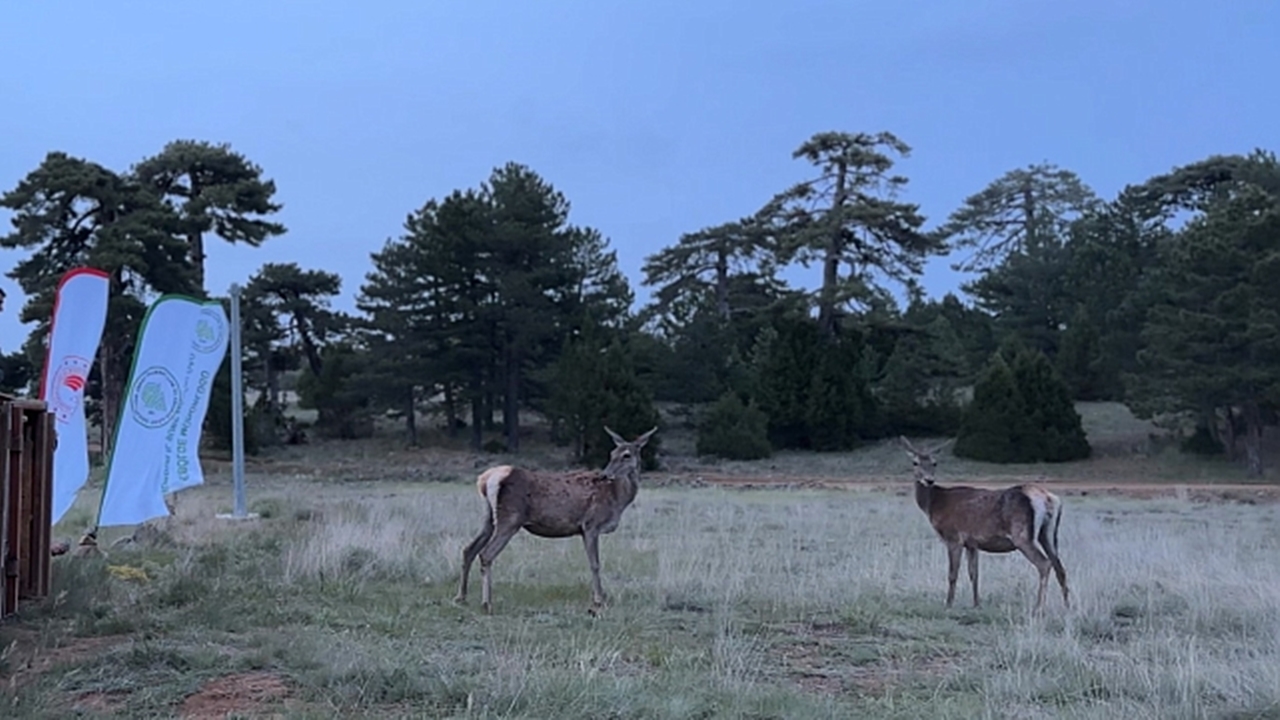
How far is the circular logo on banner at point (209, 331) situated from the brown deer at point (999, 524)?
29.5 ft

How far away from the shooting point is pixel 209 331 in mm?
15680

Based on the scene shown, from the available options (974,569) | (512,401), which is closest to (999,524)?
(974,569)

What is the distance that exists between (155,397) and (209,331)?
119 centimetres

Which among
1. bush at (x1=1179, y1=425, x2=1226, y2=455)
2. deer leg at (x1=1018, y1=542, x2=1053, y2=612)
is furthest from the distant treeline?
deer leg at (x1=1018, y1=542, x2=1053, y2=612)

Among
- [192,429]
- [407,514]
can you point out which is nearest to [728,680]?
[192,429]

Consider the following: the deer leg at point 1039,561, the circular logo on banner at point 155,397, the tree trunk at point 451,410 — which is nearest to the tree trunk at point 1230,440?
the tree trunk at point 451,410

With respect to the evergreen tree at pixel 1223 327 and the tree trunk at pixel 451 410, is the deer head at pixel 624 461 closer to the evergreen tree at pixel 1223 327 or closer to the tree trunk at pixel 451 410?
the evergreen tree at pixel 1223 327

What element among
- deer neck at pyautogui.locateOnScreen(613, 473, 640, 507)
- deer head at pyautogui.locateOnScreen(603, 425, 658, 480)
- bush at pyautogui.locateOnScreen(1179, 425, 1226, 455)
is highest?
deer head at pyautogui.locateOnScreen(603, 425, 658, 480)

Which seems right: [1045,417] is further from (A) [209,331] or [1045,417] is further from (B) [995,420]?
(A) [209,331]

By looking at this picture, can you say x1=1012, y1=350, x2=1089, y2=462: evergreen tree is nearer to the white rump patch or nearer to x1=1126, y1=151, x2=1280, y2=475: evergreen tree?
x1=1126, y1=151, x2=1280, y2=475: evergreen tree

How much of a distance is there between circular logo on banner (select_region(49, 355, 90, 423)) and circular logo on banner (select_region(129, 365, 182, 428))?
40.2 inches

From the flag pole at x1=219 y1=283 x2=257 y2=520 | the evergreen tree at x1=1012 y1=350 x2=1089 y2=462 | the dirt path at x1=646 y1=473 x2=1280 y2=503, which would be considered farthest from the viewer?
the evergreen tree at x1=1012 y1=350 x2=1089 y2=462

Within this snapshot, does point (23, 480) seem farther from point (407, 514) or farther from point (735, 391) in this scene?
point (735, 391)

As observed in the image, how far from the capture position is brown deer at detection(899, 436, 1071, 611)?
10875 mm
